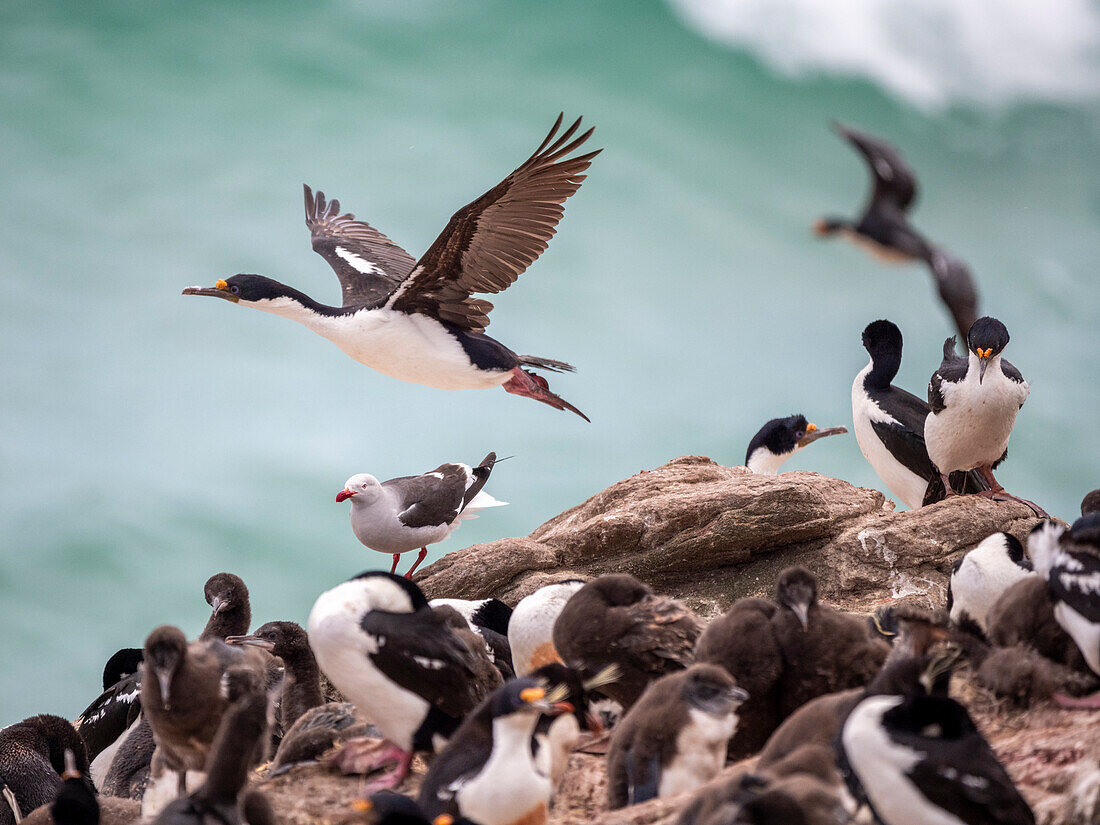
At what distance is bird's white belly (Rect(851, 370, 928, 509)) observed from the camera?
10.4m

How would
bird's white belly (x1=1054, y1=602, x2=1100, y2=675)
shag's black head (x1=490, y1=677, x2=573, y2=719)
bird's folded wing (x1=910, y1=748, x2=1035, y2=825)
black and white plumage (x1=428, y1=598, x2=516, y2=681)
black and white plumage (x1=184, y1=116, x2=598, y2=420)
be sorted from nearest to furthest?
bird's folded wing (x1=910, y1=748, x2=1035, y2=825) < shag's black head (x1=490, y1=677, x2=573, y2=719) < bird's white belly (x1=1054, y1=602, x2=1100, y2=675) < black and white plumage (x1=428, y1=598, x2=516, y2=681) < black and white plumage (x1=184, y1=116, x2=598, y2=420)

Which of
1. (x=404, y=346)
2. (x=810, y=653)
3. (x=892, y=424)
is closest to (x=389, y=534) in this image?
(x=404, y=346)

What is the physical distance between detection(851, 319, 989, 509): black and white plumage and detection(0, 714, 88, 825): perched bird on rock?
6.92m

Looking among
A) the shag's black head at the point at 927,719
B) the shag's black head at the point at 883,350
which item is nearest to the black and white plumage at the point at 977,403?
the shag's black head at the point at 883,350

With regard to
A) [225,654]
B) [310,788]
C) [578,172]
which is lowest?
[310,788]

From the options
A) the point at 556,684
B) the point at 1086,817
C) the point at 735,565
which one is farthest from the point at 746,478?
the point at 1086,817

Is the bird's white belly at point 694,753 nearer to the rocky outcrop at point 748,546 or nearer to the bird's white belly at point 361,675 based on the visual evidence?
the bird's white belly at point 361,675

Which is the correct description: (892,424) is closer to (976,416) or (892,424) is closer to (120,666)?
(976,416)

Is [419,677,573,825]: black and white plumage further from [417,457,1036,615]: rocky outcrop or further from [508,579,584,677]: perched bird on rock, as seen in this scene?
[417,457,1036,615]: rocky outcrop

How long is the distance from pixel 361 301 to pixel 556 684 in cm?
652

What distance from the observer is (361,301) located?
A: 36.6 ft

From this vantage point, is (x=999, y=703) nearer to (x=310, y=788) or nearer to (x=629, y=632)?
(x=629, y=632)

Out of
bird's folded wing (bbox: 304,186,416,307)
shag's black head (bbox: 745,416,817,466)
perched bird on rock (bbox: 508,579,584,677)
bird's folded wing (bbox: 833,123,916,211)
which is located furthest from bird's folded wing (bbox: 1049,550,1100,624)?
shag's black head (bbox: 745,416,817,466)

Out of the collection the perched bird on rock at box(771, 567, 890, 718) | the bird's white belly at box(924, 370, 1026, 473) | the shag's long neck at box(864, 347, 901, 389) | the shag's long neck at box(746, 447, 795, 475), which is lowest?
the perched bird on rock at box(771, 567, 890, 718)
